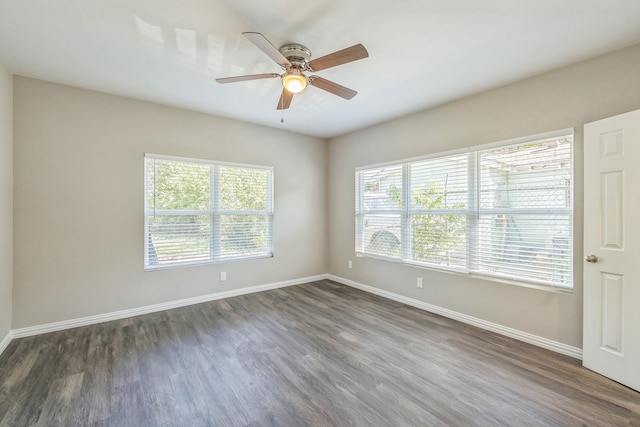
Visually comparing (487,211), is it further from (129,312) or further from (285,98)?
(129,312)

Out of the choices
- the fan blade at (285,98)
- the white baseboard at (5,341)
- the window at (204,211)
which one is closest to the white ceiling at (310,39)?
the fan blade at (285,98)

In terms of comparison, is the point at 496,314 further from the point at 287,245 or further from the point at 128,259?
the point at 128,259

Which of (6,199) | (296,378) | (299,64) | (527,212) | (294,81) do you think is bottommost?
(296,378)

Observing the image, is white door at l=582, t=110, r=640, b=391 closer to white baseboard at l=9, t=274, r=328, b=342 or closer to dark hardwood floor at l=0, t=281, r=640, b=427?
dark hardwood floor at l=0, t=281, r=640, b=427

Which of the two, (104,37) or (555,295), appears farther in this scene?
(555,295)

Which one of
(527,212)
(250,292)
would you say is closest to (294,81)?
(527,212)

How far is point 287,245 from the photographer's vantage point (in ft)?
15.9

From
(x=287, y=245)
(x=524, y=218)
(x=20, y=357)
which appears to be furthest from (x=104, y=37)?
(x=524, y=218)

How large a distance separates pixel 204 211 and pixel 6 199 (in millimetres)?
1932

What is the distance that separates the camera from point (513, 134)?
2.95 meters

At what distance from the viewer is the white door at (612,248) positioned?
2086 millimetres

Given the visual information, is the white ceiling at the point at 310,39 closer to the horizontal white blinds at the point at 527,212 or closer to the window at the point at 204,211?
the horizontal white blinds at the point at 527,212

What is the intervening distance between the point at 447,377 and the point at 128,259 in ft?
12.4

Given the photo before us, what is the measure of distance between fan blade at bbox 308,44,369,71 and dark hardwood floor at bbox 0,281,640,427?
2498mm
